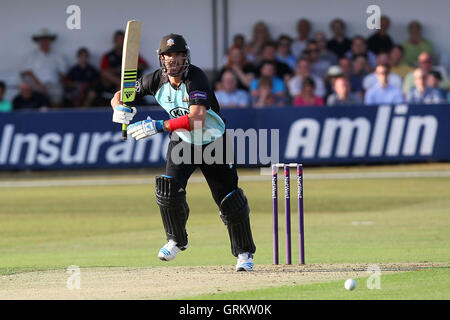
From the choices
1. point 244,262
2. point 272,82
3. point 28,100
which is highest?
point 272,82

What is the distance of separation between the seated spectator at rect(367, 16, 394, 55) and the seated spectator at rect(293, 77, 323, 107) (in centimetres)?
220

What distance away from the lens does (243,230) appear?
848 cm

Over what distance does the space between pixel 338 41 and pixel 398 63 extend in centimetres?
132

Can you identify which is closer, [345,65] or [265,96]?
[265,96]

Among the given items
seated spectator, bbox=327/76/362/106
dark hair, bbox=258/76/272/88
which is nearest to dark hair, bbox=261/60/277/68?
dark hair, bbox=258/76/272/88

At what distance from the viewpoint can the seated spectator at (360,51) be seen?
811 inches

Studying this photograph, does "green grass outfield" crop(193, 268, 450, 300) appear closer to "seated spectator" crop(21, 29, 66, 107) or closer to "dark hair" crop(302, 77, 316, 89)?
"dark hair" crop(302, 77, 316, 89)

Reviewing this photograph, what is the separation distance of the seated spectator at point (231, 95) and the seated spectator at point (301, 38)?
215 cm

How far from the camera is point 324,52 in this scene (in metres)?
20.7

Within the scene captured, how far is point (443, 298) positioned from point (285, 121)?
40.5 feet

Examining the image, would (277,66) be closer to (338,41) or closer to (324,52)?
(324,52)

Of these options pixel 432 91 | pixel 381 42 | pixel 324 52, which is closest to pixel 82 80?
pixel 324 52

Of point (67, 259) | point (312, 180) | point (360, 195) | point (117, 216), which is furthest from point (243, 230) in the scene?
point (312, 180)
